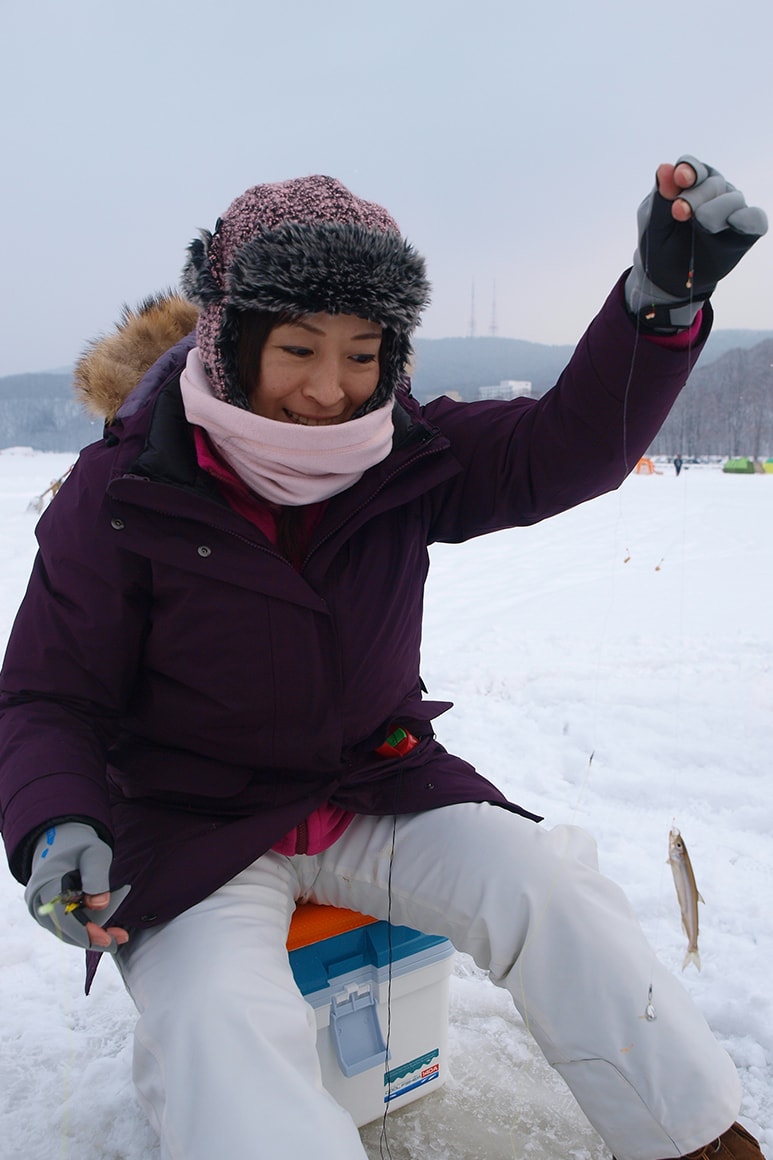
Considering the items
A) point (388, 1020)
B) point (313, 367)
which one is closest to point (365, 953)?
point (388, 1020)

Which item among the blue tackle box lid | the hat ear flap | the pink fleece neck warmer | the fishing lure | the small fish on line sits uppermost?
the hat ear flap

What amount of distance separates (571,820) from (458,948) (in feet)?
4.95

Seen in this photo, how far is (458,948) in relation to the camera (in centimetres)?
172

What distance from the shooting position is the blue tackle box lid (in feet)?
5.69

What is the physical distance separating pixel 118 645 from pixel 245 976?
2.37 feet

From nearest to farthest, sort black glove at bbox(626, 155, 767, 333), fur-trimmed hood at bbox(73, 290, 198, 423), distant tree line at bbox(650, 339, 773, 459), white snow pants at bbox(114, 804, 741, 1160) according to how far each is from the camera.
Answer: white snow pants at bbox(114, 804, 741, 1160)
black glove at bbox(626, 155, 767, 333)
fur-trimmed hood at bbox(73, 290, 198, 423)
distant tree line at bbox(650, 339, 773, 459)

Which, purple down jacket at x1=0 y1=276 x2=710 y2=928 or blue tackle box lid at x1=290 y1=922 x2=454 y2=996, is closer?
purple down jacket at x1=0 y1=276 x2=710 y2=928

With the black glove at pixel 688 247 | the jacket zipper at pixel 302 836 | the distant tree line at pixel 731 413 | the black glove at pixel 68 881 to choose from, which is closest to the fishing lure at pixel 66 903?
the black glove at pixel 68 881

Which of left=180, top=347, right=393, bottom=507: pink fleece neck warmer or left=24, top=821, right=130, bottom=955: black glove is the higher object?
left=180, top=347, right=393, bottom=507: pink fleece neck warmer

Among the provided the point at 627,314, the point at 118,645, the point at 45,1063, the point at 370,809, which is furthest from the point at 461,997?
the point at 627,314

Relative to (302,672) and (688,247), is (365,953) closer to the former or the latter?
(302,672)

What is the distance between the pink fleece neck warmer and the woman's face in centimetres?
7

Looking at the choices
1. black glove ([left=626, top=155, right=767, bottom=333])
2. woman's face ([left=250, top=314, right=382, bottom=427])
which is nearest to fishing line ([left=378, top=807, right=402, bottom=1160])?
woman's face ([left=250, top=314, right=382, bottom=427])

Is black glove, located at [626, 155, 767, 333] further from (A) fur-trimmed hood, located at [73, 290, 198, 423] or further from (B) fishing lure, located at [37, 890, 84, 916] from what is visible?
(B) fishing lure, located at [37, 890, 84, 916]
